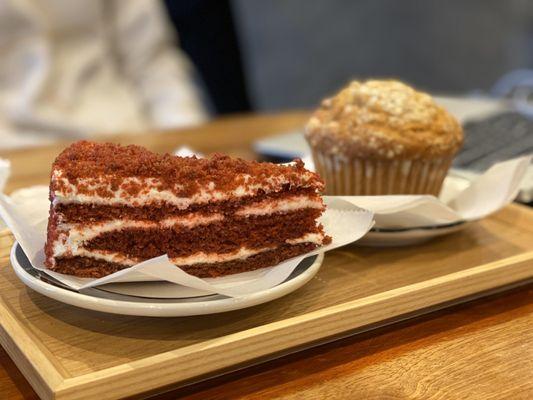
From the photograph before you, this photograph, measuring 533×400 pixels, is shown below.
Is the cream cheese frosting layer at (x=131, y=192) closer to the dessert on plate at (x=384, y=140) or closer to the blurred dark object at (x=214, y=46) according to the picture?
the dessert on plate at (x=384, y=140)

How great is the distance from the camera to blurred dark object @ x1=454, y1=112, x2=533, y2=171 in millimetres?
1903

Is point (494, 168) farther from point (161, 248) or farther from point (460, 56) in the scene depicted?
point (460, 56)

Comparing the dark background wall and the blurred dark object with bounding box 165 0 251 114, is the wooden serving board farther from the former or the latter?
the dark background wall

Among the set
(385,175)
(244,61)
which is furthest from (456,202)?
(244,61)

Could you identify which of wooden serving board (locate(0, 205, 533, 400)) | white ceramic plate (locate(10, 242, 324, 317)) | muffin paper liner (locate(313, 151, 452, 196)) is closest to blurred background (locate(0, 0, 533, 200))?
muffin paper liner (locate(313, 151, 452, 196))

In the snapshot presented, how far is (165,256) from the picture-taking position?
0.92 metres

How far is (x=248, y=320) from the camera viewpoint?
1.01m

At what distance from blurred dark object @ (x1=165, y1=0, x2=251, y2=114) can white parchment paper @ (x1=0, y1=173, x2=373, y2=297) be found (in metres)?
Answer: 2.43

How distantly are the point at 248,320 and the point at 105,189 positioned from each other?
31 cm

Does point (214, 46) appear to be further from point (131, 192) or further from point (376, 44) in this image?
point (131, 192)

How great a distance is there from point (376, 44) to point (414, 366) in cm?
448

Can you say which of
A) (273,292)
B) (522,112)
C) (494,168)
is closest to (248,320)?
(273,292)

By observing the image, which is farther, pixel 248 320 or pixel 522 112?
pixel 522 112

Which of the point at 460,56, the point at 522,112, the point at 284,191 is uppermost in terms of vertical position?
the point at 284,191
